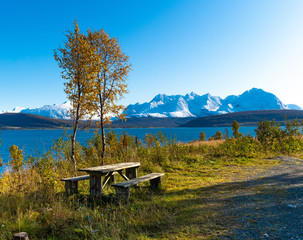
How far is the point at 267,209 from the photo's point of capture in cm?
489

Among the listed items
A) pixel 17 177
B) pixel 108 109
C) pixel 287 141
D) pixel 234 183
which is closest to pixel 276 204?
pixel 234 183

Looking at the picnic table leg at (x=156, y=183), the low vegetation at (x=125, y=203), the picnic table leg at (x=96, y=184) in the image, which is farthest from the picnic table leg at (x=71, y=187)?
the picnic table leg at (x=156, y=183)

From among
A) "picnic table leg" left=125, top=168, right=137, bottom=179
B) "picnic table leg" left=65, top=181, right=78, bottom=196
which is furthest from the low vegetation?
"picnic table leg" left=125, top=168, right=137, bottom=179

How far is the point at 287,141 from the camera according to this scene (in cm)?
1530

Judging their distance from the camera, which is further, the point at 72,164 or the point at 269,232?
the point at 72,164

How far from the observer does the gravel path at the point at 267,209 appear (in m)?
3.76

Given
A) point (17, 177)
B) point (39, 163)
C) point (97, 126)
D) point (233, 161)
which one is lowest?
point (233, 161)

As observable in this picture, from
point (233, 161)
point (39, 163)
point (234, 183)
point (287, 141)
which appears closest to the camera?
point (39, 163)

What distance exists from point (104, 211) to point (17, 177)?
394 centimetres

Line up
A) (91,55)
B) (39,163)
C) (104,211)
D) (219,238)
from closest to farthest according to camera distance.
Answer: (219,238)
(104,211)
(39,163)
(91,55)

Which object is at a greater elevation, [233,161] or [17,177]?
[17,177]

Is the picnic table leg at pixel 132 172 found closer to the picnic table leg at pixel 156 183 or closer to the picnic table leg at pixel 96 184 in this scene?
the picnic table leg at pixel 156 183

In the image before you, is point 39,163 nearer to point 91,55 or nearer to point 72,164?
point 72,164

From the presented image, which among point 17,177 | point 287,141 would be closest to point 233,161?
point 287,141
